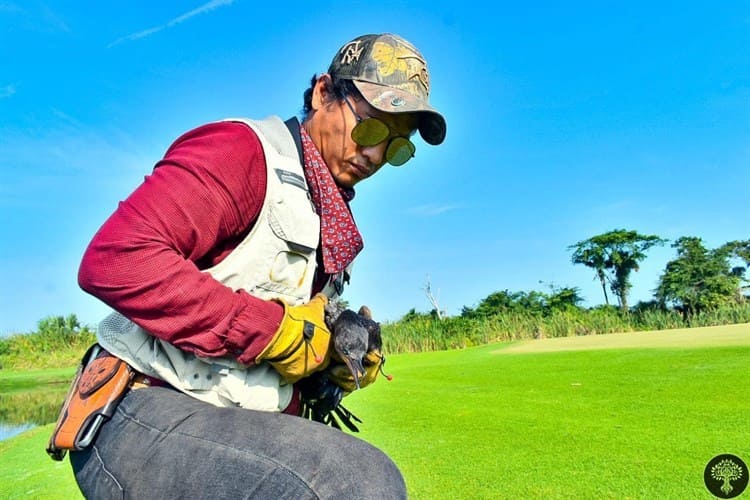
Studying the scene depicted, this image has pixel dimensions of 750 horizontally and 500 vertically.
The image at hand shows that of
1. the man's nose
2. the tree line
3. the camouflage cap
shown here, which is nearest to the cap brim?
the camouflage cap

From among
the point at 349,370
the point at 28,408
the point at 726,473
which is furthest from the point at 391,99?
the point at 28,408

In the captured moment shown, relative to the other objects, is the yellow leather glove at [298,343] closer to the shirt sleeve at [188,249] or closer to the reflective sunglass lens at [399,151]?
the shirt sleeve at [188,249]

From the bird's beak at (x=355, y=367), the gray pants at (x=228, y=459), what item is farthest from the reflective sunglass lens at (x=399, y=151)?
the gray pants at (x=228, y=459)

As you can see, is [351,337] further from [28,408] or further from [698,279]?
[698,279]

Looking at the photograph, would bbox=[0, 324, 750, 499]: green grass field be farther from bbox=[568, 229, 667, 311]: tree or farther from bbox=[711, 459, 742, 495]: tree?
bbox=[568, 229, 667, 311]: tree

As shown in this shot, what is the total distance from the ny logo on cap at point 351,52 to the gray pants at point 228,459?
96 centimetres

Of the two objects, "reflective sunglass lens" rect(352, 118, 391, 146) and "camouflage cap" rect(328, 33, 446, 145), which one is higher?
"camouflage cap" rect(328, 33, 446, 145)

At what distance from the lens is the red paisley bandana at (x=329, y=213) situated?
1402mm

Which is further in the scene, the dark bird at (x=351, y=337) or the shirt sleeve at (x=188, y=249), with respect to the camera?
the dark bird at (x=351, y=337)

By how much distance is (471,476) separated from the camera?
2.66 m

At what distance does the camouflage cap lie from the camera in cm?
143

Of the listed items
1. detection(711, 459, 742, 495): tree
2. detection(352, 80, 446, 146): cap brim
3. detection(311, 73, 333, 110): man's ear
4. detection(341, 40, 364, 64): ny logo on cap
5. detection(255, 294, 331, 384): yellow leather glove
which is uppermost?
detection(341, 40, 364, 64): ny logo on cap

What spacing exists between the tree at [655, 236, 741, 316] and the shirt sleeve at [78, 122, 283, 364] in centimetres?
3485

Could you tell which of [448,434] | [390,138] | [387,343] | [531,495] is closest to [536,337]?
[387,343]
